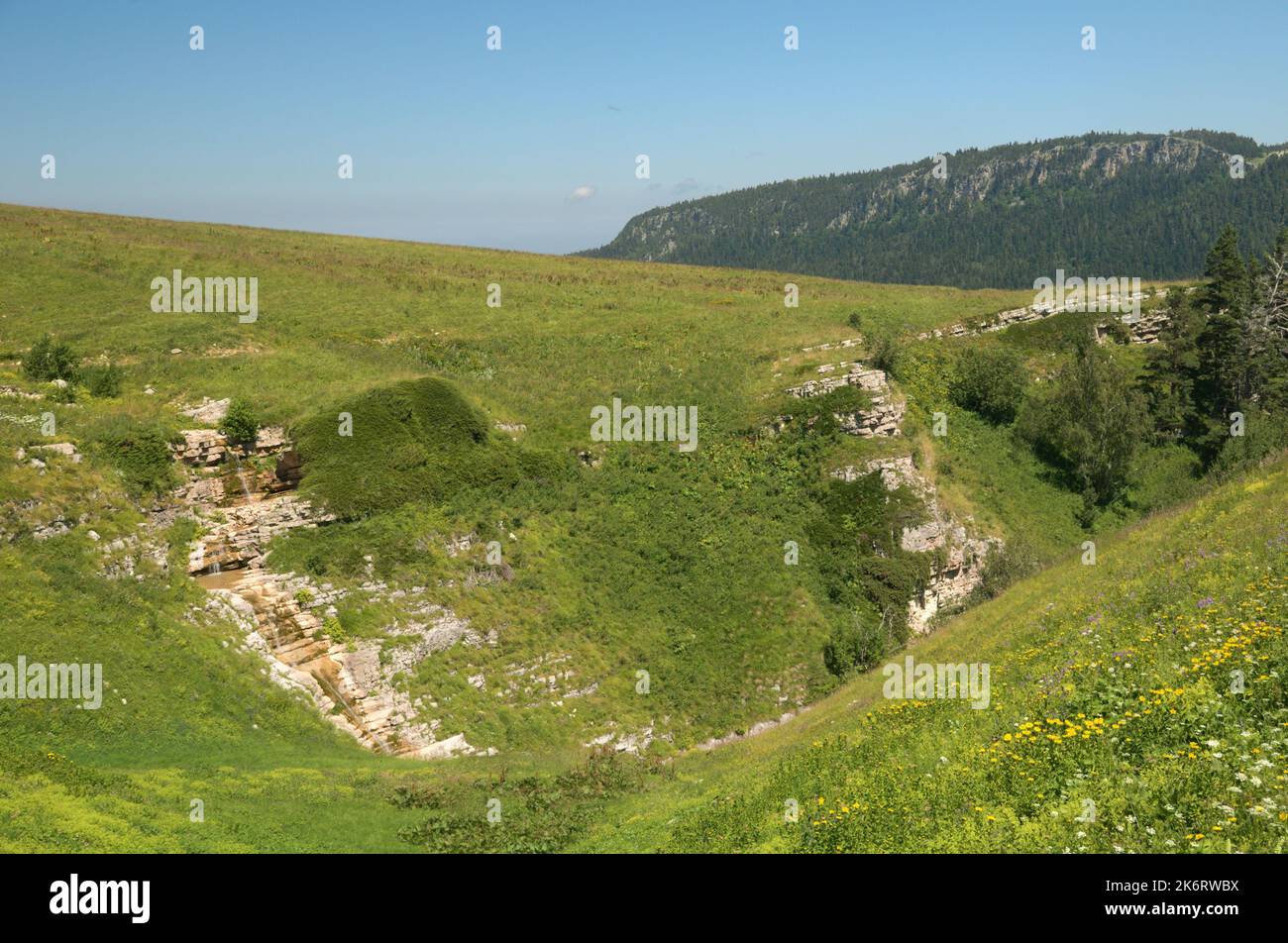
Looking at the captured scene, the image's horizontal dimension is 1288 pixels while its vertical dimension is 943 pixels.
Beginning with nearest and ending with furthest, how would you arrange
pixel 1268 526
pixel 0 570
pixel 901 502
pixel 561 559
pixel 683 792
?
pixel 1268 526, pixel 683 792, pixel 0 570, pixel 561 559, pixel 901 502

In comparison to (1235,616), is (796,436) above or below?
above

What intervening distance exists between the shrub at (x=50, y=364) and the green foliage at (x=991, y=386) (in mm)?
48655

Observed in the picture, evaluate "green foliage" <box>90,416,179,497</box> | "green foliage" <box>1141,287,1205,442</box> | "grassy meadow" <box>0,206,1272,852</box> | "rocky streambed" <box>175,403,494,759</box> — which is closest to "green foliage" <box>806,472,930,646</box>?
"grassy meadow" <box>0,206,1272,852</box>

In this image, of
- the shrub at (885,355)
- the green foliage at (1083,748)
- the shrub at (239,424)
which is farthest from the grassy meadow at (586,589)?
the shrub at (885,355)

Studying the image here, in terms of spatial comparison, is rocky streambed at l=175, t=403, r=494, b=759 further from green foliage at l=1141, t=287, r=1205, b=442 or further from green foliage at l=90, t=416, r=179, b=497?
green foliage at l=1141, t=287, r=1205, b=442

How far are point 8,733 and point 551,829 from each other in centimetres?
1244

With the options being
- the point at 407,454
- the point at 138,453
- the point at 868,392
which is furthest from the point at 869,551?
the point at 138,453

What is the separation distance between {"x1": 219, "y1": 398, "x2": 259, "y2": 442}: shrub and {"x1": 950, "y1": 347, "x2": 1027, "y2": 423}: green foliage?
41.0 metres

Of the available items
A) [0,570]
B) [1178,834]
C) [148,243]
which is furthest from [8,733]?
[148,243]

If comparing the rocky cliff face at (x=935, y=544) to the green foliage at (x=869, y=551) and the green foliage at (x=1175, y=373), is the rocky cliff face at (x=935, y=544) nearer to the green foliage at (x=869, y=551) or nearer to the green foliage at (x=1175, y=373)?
the green foliage at (x=869, y=551)

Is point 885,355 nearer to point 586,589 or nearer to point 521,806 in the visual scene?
point 586,589

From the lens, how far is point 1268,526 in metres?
16.2

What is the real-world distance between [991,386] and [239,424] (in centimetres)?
4352
